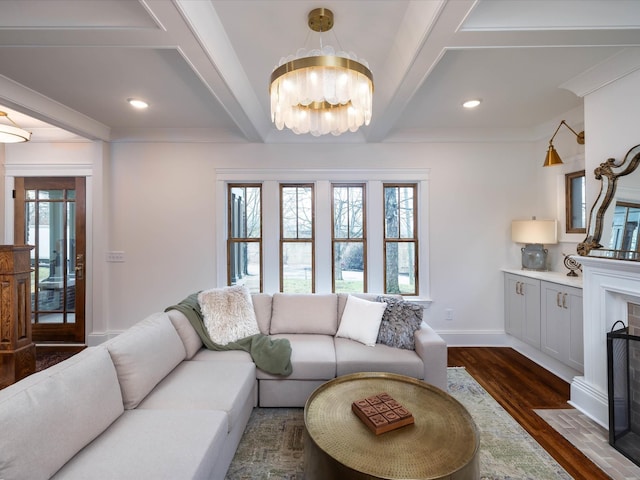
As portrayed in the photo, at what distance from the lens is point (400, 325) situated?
2.59 m

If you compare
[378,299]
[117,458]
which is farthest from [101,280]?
[378,299]

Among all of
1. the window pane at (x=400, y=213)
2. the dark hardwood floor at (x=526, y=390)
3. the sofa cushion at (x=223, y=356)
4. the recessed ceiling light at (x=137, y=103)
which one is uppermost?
the recessed ceiling light at (x=137, y=103)

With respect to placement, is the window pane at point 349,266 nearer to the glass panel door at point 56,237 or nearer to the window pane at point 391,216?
the window pane at point 391,216

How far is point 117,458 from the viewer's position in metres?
1.24

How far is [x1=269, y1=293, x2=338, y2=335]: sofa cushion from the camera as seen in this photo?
2830 mm

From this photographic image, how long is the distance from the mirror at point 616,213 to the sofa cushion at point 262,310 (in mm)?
2684

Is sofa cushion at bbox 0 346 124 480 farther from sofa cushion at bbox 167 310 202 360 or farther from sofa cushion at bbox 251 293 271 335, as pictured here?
sofa cushion at bbox 251 293 271 335

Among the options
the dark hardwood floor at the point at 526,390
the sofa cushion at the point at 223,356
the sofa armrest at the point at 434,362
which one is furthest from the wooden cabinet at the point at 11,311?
the dark hardwood floor at the point at 526,390

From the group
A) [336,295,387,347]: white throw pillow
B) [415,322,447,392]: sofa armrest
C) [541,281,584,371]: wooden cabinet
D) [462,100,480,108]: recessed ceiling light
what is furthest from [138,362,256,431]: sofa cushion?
[462,100,480,108]: recessed ceiling light

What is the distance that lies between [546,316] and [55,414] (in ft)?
12.4

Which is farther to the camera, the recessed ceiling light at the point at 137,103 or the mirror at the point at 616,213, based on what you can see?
the recessed ceiling light at the point at 137,103

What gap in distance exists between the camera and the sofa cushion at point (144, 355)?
1.66 m

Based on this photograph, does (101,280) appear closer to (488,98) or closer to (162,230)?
(162,230)

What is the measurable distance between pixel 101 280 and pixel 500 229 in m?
4.95
